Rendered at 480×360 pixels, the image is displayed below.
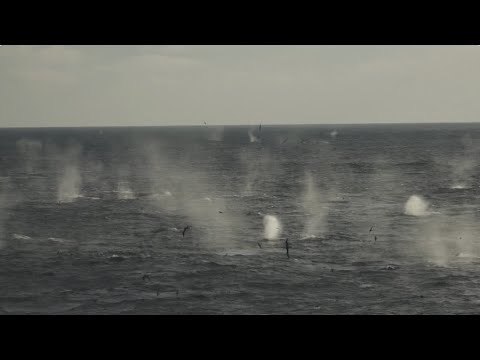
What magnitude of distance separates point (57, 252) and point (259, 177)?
278 ft

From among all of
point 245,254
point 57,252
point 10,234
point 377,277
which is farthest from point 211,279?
point 10,234

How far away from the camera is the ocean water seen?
49.3 m

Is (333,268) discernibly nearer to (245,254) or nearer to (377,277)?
(377,277)

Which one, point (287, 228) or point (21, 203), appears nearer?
point (287, 228)

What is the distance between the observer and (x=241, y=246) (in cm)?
6912

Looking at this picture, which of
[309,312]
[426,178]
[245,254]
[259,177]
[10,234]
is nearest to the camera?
[309,312]

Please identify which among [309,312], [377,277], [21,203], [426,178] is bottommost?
[309,312]

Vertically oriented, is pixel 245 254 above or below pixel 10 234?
below

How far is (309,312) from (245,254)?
64.2 feet

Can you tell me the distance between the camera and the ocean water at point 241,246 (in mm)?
49344
